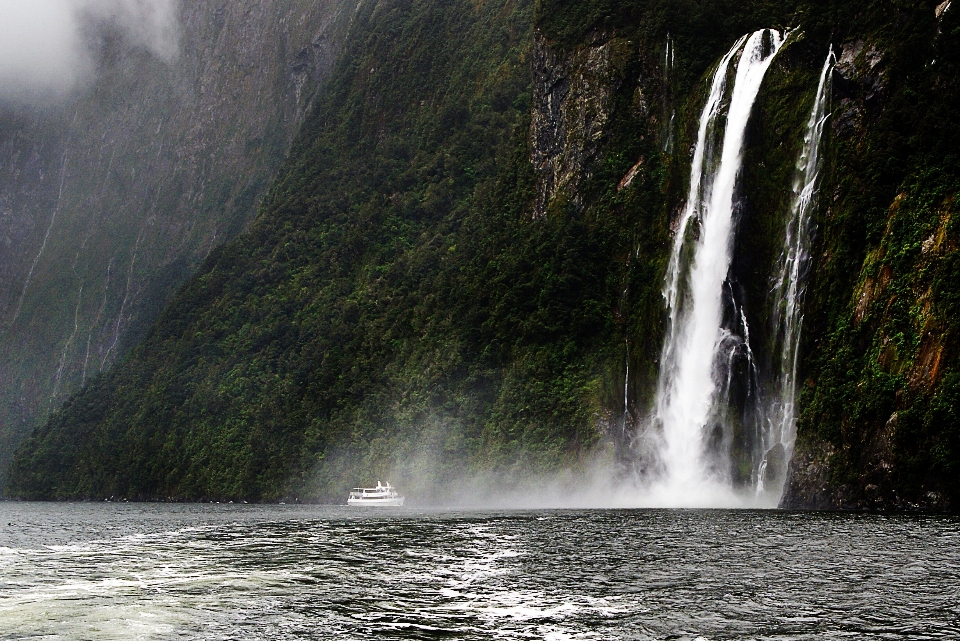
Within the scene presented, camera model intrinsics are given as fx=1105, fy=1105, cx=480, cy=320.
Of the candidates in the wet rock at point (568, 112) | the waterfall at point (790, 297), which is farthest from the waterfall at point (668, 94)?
the waterfall at point (790, 297)

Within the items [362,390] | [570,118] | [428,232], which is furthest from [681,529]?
[428,232]

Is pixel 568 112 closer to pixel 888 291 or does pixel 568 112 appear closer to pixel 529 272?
pixel 529 272

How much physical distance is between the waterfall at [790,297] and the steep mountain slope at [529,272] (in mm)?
1023

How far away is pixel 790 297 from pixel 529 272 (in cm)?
4295

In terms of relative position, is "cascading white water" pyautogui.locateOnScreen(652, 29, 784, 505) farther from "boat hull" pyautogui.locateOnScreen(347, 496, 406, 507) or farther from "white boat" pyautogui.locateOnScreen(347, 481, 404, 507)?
"white boat" pyautogui.locateOnScreen(347, 481, 404, 507)

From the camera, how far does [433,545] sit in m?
42.7

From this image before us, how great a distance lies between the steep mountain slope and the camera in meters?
60.2

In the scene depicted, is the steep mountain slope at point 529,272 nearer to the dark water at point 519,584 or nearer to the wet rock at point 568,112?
the wet rock at point 568,112

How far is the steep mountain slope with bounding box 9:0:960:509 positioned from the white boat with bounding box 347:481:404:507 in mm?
3602

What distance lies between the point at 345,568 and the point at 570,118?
273 feet

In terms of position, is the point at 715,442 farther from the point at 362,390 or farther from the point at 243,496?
the point at 243,496

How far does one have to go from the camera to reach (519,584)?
97.4 feet

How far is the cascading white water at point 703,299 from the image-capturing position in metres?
74.9

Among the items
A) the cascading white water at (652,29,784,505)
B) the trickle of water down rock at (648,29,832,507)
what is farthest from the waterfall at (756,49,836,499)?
the cascading white water at (652,29,784,505)
